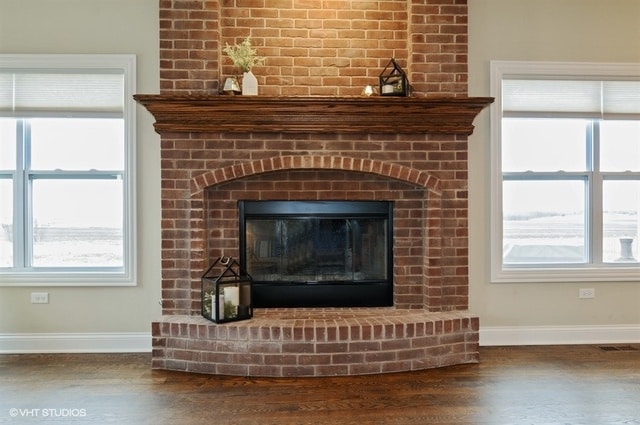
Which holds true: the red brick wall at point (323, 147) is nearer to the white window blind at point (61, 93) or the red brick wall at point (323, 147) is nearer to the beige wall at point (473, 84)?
the beige wall at point (473, 84)

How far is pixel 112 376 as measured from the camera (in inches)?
118

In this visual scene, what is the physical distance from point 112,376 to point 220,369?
74 centimetres

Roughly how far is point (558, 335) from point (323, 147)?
8.29 feet

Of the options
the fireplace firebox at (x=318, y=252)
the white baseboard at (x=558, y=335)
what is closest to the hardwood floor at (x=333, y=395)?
the white baseboard at (x=558, y=335)

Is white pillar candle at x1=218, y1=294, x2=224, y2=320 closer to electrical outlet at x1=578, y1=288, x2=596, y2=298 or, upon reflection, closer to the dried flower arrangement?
the dried flower arrangement

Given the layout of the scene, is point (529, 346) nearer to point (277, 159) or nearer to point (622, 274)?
point (622, 274)

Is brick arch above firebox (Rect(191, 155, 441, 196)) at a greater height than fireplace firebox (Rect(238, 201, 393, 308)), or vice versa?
brick arch above firebox (Rect(191, 155, 441, 196))

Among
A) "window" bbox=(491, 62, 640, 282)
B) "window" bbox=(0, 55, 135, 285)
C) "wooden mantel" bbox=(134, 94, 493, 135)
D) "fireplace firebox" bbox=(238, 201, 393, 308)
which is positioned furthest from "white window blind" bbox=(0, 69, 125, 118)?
"window" bbox=(491, 62, 640, 282)

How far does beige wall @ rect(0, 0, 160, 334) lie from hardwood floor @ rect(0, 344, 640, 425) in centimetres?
34

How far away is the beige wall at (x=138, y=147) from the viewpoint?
11.5 feet

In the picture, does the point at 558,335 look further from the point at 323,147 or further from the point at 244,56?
the point at 244,56

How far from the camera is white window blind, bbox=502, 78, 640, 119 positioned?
3.68m

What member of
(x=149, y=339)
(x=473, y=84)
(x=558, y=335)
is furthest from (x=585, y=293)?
(x=149, y=339)

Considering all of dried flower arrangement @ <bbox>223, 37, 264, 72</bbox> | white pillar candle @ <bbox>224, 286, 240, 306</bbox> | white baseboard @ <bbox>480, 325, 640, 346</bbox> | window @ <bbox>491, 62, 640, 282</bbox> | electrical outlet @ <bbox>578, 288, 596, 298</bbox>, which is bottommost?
white baseboard @ <bbox>480, 325, 640, 346</bbox>
